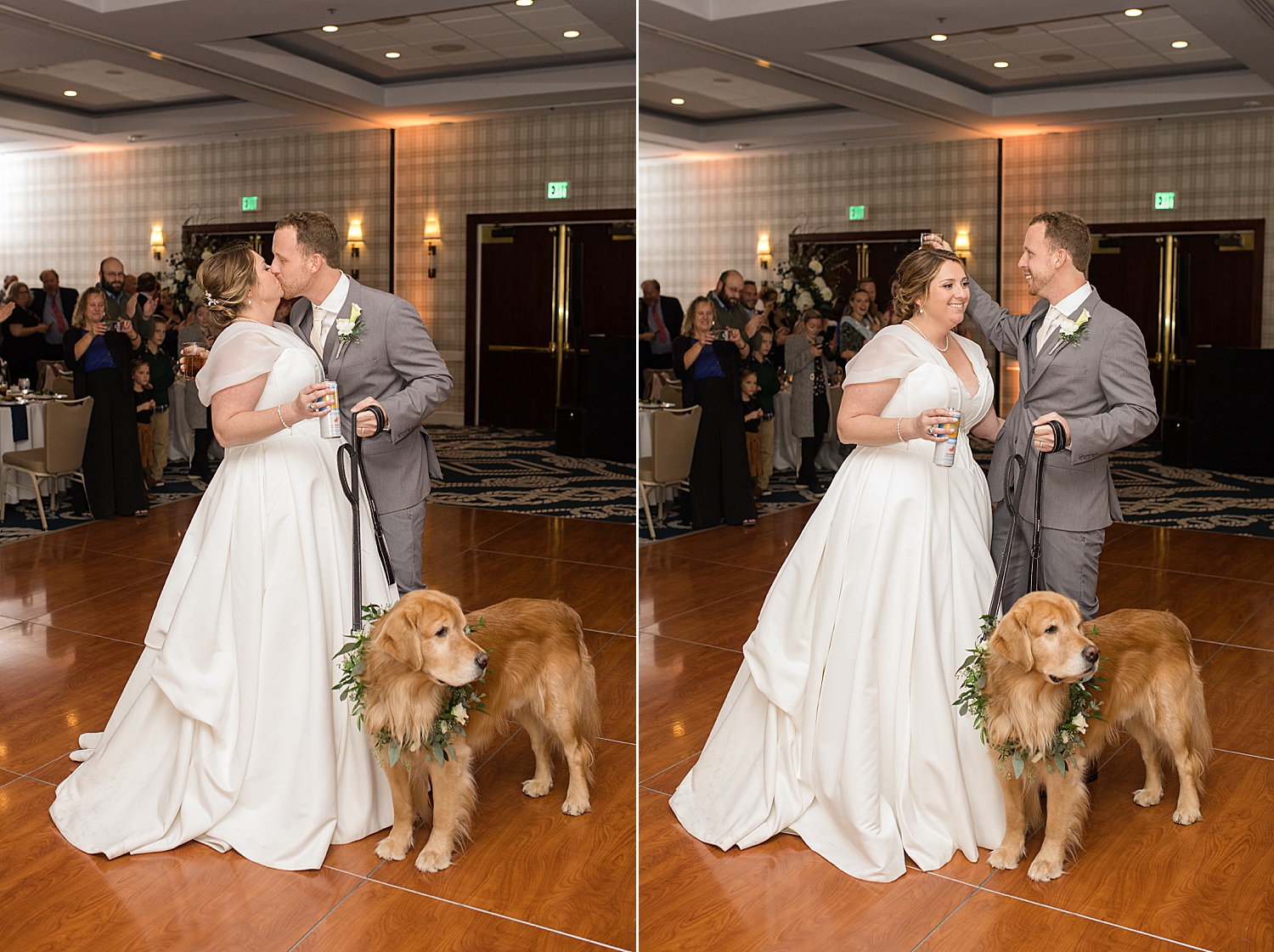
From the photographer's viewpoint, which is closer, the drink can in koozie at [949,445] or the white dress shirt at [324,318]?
the drink can in koozie at [949,445]

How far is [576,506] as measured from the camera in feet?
10.6

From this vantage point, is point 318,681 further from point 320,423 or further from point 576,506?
point 576,506

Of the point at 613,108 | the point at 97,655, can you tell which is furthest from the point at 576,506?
the point at 97,655

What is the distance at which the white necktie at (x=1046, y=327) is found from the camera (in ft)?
8.57

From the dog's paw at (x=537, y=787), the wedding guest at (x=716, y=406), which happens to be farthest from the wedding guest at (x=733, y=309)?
the dog's paw at (x=537, y=787)

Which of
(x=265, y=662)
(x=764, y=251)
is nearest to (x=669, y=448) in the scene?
(x=764, y=251)

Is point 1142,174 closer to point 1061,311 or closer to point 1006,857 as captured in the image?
point 1061,311

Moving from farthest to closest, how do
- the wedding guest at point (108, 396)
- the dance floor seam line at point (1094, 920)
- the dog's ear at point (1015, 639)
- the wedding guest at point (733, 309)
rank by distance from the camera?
the wedding guest at point (108, 396) → the wedding guest at point (733, 309) → the dog's ear at point (1015, 639) → the dance floor seam line at point (1094, 920)

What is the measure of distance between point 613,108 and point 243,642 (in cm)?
169

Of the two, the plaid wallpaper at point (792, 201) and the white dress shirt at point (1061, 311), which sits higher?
the plaid wallpaper at point (792, 201)

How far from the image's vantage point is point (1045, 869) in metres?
2.64

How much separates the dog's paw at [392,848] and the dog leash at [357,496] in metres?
0.54

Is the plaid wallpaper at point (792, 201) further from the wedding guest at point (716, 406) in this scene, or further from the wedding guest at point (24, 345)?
the wedding guest at point (24, 345)

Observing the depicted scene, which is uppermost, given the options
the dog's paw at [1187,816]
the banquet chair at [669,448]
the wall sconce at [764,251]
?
the wall sconce at [764,251]
